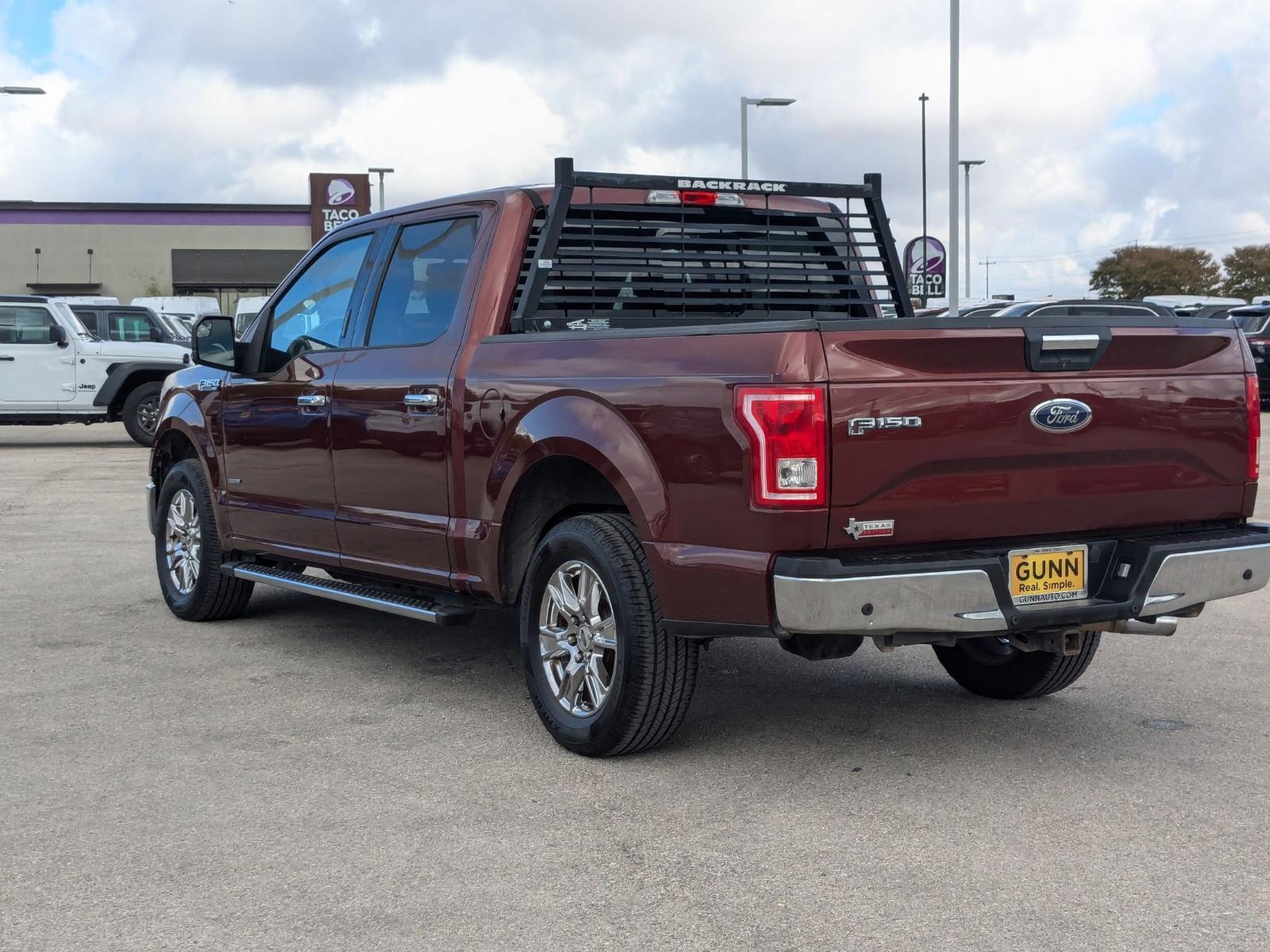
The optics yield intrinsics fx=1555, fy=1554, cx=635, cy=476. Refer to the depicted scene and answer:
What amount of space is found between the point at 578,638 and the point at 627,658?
367 millimetres

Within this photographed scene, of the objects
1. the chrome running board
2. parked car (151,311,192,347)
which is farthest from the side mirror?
parked car (151,311,192,347)

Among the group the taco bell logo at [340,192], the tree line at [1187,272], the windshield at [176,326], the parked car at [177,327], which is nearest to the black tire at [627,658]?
the parked car at [177,327]

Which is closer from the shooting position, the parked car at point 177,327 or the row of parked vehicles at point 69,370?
the row of parked vehicles at point 69,370

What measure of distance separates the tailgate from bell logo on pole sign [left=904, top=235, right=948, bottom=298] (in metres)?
16.9

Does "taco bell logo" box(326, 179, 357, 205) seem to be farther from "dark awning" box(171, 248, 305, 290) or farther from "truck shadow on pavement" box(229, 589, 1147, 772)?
"truck shadow on pavement" box(229, 589, 1147, 772)

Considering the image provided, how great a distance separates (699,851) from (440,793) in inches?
37.8

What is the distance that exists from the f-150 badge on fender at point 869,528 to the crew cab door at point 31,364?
17771mm

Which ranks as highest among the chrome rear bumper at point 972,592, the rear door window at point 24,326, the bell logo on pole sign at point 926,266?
the bell logo on pole sign at point 926,266

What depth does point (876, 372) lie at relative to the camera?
14.8 ft

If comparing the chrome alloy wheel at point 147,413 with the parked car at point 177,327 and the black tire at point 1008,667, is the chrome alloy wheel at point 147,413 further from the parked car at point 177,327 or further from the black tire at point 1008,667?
the black tire at point 1008,667

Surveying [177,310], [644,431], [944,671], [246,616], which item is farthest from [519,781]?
[177,310]

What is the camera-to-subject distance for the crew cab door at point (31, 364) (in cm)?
2020

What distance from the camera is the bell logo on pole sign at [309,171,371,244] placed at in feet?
191

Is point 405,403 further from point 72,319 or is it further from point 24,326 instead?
point 72,319
